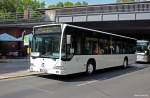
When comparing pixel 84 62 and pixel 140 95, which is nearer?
pixel 140 95

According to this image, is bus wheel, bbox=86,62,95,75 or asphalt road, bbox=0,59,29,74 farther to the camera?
asphalt road, bbox=0,59,29,74

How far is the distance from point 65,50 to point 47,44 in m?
1.06

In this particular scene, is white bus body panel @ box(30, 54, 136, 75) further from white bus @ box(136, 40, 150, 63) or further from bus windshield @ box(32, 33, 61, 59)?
white bus @ box(136, 40, 150, 63)

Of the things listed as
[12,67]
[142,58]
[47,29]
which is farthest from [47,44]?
[142,58]

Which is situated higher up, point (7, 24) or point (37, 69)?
point (7, 24)

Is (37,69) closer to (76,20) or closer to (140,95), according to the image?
(140,95)

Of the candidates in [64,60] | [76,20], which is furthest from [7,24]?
[64,60]

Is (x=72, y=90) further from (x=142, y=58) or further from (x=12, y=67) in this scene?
(x=142, y=58)

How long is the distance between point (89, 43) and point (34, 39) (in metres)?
3.34

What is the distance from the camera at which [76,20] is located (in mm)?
43219

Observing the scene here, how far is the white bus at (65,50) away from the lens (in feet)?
54.3

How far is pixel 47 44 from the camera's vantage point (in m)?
17.0

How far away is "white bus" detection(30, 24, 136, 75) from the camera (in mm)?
16547

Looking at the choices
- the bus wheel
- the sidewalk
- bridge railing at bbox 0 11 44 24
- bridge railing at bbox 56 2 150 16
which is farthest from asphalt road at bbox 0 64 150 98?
bridge railing at bbox 0 11 44 24
